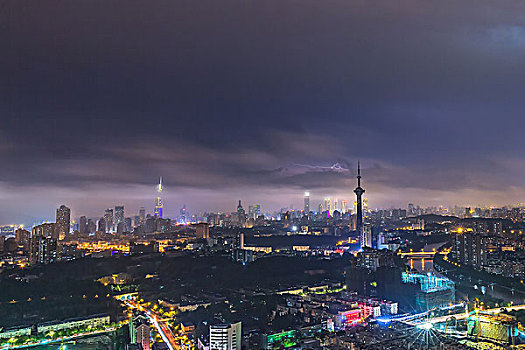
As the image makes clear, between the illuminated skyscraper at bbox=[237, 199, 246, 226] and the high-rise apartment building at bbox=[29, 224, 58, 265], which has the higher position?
the illuminated skyscraper at bbox=[237, 199, 246, 226]

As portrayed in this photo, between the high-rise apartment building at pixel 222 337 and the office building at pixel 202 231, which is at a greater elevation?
the office building at pixel 202 231

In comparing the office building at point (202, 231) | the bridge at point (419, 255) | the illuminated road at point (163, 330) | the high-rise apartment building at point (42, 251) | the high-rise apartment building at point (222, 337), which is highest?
the office building at point (202, 231)

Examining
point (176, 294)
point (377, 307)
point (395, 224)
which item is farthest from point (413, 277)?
point (395, 224)

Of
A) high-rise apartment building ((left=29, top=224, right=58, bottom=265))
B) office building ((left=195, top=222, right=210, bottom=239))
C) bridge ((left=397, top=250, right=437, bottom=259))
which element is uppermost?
office building ((left=195, top=222, right=210, bottom=239))

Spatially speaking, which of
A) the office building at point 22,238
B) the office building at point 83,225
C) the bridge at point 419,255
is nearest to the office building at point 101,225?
the office building at point 83,225

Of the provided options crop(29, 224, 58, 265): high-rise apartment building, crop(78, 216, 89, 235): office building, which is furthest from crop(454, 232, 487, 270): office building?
crop(78, 216, 89, 235): office building

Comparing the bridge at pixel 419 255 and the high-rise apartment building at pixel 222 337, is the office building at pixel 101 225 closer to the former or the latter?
the bridge at pixel 419 255

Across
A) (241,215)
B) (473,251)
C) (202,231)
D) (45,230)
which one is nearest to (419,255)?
(473,251)

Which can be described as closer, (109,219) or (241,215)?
(109,219)

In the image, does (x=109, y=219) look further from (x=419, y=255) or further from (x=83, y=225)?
(x=419, y=255)

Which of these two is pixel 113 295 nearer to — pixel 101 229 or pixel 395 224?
pixel 101 229

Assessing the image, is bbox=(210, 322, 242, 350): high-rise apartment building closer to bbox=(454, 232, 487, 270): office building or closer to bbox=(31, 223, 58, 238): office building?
bbox=(454, 232, 487, 270): office building
